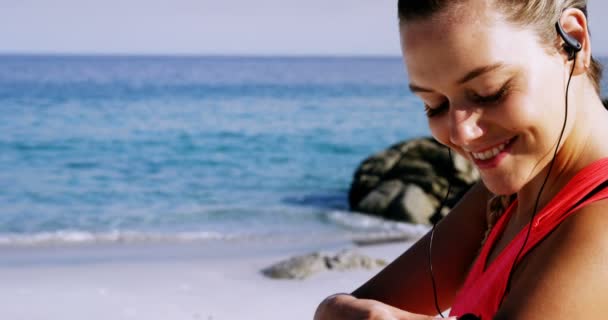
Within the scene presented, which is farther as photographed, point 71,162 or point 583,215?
point 71,162

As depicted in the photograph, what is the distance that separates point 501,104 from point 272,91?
4872 centimetres

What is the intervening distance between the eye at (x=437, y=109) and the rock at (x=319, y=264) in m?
5.24

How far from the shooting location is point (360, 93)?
47844 mm

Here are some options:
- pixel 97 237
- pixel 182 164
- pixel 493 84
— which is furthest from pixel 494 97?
pixel 182 164

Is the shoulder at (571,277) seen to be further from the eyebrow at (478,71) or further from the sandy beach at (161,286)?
the sandy beach at (161,286)

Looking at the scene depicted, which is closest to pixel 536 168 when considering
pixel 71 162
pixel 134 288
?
pixel 134 288

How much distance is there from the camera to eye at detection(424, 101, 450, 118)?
1.71 m

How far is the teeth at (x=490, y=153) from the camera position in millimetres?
1648

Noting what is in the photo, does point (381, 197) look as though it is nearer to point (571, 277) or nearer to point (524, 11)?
point (524, 11)

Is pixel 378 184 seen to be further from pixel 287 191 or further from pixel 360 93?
pixel 360 93

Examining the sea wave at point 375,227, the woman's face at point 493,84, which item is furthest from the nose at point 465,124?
the sea wave at point 375,227

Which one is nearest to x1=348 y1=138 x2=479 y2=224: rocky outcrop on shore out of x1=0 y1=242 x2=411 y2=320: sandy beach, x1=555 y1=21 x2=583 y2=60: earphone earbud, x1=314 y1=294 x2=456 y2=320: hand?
x1=0 y1=242 x2=411 y2=320: sandy beach

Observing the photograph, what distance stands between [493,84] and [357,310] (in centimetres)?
57

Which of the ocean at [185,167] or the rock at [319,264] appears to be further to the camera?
the ocean at [185,167]
